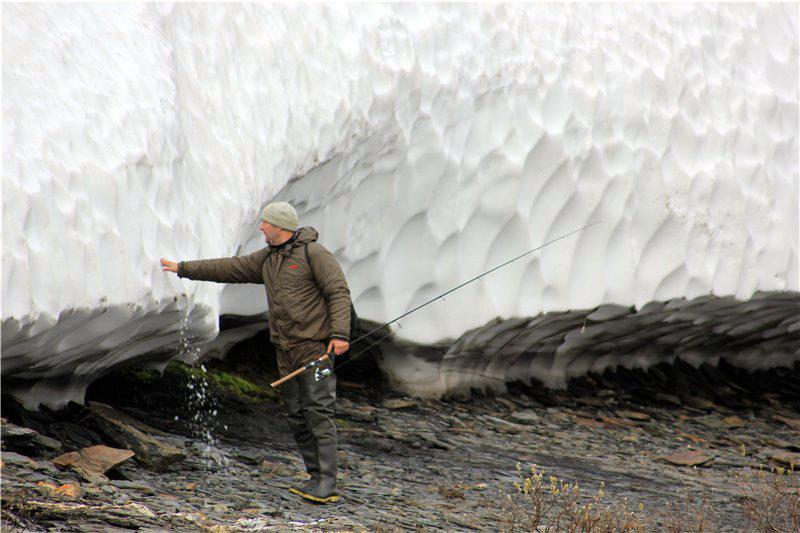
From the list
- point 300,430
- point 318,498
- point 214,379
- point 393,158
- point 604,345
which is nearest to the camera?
point 318,498

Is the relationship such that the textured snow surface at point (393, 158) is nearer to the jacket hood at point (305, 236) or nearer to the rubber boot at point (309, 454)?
the jacket hood at point (305, 236)

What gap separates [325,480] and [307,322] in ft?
2.81

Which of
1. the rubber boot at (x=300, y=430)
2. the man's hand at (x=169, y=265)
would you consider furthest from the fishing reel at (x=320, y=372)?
the man's hand at (x=169, y=265)

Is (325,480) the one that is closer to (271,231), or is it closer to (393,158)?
(271,231)

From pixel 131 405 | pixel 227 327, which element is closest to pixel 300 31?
pixel 227 327

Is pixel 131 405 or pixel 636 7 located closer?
pixel 131 405

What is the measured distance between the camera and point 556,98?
872 cm

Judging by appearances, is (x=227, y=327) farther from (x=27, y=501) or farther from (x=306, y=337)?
(x=27, y=501)

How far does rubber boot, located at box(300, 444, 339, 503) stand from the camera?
542 cm

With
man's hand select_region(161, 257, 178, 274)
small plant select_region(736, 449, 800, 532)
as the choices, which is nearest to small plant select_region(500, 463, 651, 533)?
small plant select_region(736, 449, 800, 532)

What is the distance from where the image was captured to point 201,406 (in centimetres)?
722

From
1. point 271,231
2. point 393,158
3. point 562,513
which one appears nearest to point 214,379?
point 393,158

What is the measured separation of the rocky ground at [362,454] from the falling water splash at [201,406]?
0.05 ft

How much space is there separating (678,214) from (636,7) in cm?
195
